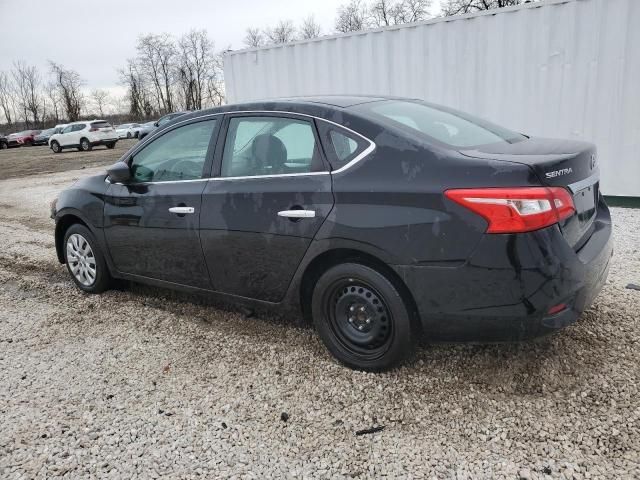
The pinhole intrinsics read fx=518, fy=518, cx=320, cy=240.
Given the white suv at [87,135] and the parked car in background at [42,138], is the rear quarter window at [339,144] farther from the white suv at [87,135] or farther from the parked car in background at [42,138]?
the parked car in background at [42,138]

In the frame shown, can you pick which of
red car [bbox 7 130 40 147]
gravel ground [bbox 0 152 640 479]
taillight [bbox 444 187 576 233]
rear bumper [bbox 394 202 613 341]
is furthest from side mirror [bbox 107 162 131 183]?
red car [bbox 7 130 40 147]

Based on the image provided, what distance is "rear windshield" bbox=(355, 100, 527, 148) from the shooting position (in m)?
2.97

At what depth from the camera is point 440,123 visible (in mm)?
3217

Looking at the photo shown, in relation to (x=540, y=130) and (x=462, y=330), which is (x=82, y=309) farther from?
(x=540, y=130)

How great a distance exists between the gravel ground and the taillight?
3.20 ft

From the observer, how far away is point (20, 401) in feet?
10.0

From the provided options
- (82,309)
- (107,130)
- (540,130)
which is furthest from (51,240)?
(107,130)

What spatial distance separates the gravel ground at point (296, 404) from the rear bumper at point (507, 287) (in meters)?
0.45

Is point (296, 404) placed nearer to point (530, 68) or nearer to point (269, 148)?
point (269, 148)

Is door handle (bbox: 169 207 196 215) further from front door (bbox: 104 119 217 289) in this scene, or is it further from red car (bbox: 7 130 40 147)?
red car (bbox: 7 130 40 147)

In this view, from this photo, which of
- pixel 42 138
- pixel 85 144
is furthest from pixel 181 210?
pixel 42 138

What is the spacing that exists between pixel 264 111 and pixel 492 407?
7.41 ft

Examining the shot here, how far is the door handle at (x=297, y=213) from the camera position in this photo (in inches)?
118

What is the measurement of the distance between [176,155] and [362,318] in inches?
75.4
